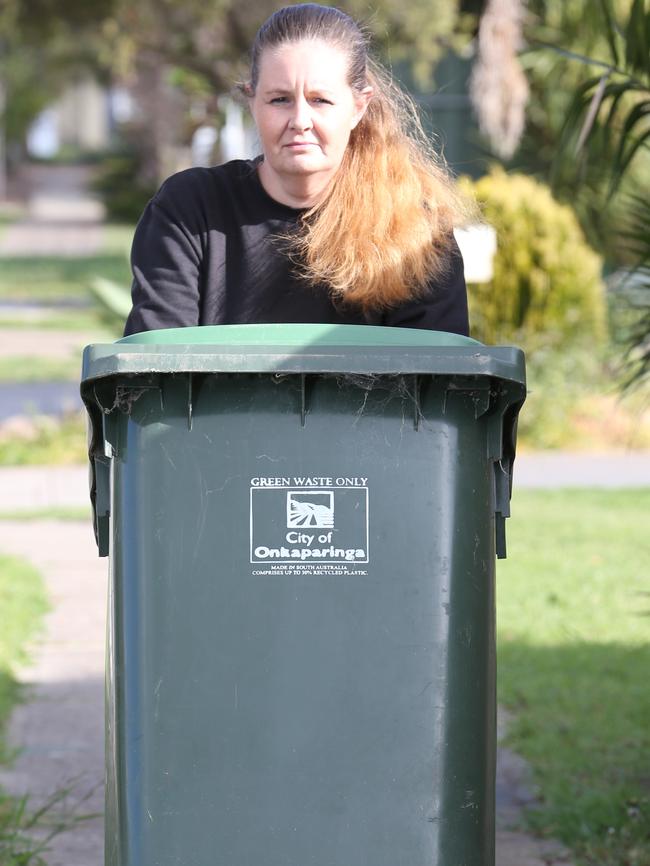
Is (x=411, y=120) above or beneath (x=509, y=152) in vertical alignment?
beneath

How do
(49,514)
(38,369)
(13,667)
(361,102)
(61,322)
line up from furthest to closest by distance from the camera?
(61,322) < (38,369) < (49,514) < (13,667) < (361,102)

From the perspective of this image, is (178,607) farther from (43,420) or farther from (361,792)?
(43,420)

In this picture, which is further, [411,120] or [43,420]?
[43,420]

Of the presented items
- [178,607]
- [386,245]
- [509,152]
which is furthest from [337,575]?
[509,152]

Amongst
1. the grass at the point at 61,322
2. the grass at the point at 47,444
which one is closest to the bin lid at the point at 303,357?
the grass at the point at 47,444

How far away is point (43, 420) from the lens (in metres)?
10.7

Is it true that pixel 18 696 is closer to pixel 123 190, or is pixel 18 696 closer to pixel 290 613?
pixel 290 613

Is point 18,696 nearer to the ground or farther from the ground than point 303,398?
nearer to the ground

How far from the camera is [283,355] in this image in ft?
8.71

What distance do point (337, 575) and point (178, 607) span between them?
1.00 ft

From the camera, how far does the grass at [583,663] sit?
397 cm

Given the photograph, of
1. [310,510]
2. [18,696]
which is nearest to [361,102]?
[310,510]

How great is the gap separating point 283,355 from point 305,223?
53cm

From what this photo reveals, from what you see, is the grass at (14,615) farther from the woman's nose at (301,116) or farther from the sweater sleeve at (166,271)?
the woman's nose at (301,116)
